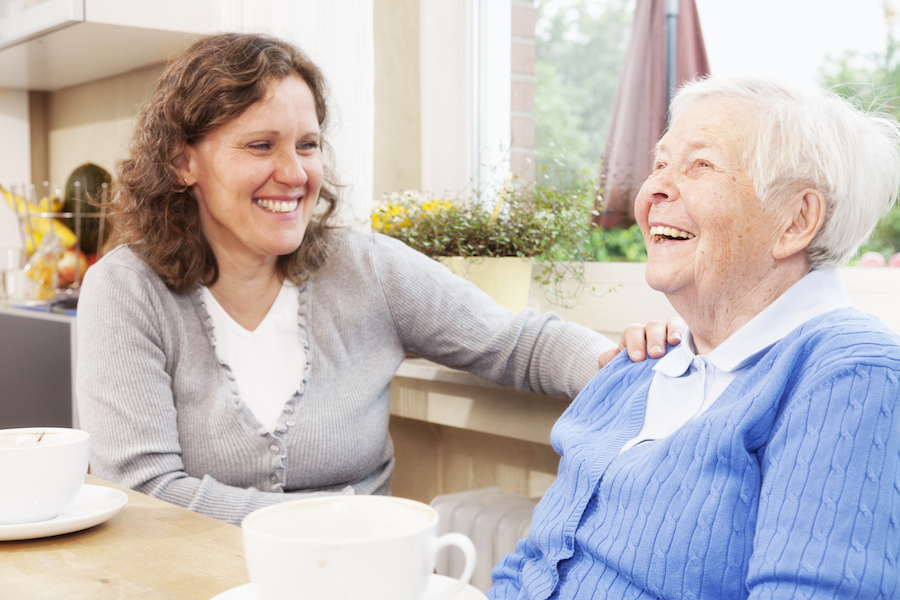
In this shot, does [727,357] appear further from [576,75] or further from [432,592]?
[576,75]

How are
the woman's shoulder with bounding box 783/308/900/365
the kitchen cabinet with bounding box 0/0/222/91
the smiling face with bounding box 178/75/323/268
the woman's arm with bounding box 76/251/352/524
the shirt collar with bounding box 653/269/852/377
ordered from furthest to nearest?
1. the kitchen cabinet with bounding box 0/0/222/91
2. the smiling face with bounding box 178/75/323/268
3. the woman's arm with bounding box 76/251/352/524
4. the shirt collar with bounding box 653/269/852/377
5. the woman's shoulder with bounding box 783/308/900/365

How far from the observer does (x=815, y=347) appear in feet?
2.55

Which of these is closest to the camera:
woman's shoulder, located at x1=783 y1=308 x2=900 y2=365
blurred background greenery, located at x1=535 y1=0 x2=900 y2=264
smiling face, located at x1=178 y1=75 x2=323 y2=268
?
woman's shoulder, located at x1=783 y1=308 x2=900 y2=365

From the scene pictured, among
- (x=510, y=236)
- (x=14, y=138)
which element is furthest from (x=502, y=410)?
(x=14, y=138)

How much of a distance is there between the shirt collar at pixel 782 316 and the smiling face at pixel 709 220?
39 millimetres

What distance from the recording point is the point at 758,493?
77 cm

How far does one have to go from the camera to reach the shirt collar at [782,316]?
861mm

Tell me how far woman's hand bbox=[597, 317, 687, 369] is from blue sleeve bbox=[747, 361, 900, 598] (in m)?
0.35

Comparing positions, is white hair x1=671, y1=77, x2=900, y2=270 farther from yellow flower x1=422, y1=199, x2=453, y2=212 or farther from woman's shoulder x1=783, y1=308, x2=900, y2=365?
yellow flower x1=422, y1=199, x2=453, y2=212

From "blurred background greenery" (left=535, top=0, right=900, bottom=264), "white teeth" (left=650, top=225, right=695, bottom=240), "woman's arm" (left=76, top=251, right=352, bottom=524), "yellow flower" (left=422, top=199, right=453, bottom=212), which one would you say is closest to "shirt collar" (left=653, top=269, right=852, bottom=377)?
"white teeth" (left=650, top=225, right=695, bottom=240)

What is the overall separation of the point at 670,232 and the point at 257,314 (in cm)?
A: 81

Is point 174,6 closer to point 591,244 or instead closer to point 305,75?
point 305,75

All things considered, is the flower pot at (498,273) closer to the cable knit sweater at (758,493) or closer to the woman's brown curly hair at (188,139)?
the woman's brown curly hair at (188,139)

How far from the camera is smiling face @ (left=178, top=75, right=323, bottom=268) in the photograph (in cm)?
148
